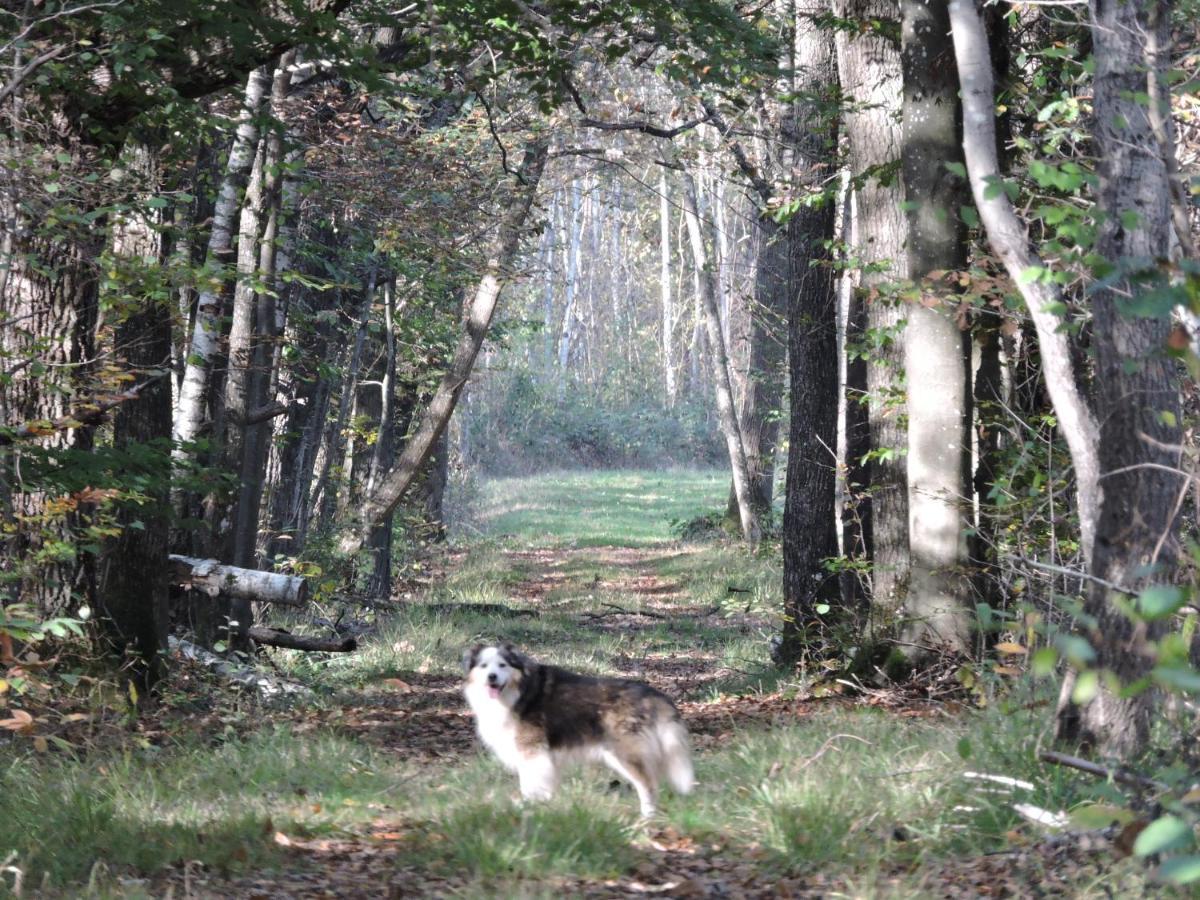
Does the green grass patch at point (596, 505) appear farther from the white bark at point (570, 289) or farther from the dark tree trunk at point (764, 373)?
the white bark at point (570, 289)

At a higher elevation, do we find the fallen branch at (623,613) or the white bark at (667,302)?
the white bark at (667,302)

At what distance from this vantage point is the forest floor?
18.0 ft

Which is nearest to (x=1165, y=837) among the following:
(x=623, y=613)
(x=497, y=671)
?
(x=497, y=671)

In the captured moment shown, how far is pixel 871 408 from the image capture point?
10.7 meters

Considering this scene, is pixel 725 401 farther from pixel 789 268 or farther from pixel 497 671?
pixel 497 671

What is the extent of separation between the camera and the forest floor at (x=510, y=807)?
549 centimetres

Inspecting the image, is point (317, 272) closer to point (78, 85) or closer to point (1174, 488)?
point (78, 85)

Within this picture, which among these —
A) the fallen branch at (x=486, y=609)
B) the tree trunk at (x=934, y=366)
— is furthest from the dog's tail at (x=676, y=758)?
the fallen branch at (x=486, y=609)

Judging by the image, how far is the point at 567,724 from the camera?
24.1ft

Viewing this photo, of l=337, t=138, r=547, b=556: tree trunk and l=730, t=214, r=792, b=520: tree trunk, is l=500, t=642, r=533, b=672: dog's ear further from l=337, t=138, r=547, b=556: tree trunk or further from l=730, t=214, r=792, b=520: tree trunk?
l=730, t=214, r=792, b=520: tree trunk

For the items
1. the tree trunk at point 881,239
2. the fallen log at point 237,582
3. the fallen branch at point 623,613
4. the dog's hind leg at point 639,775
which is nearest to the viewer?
the dog's hind leg at point 639,775

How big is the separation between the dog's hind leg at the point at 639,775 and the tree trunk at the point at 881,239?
12.0ft

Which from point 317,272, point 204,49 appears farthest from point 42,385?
point 317,272

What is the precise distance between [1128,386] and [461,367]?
42.0 ft
